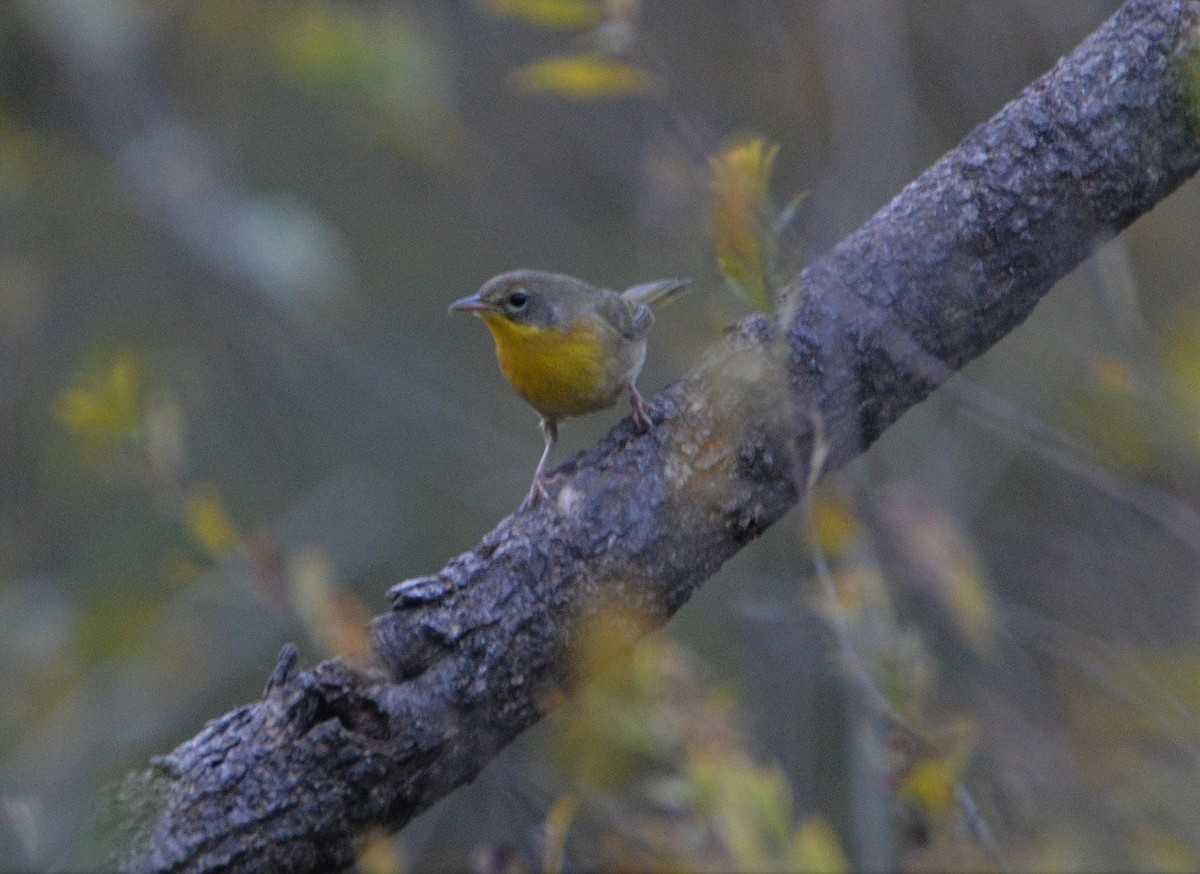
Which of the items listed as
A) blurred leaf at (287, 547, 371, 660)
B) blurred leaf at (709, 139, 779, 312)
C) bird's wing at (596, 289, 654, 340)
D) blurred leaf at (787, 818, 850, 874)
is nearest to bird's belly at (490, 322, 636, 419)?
bird's wing at (596, 289, 654, 340)

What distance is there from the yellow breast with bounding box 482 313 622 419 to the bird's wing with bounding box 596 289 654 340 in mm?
156

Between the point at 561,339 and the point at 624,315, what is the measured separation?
36 centimetres

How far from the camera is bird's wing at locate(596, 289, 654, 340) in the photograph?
4570 millimetres

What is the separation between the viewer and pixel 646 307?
486 centimetres

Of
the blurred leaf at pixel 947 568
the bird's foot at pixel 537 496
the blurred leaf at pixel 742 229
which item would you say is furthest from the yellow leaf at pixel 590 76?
the blurred leaf at pixel 947 568

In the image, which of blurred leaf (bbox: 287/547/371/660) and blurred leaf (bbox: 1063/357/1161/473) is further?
blurred leaf (bbox: 1063/357/1161/473)

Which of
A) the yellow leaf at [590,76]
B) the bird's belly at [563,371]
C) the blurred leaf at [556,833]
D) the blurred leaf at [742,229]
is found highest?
the bird's belly at [563,371]

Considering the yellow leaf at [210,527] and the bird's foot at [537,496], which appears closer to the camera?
the bird's foot at [537,496]

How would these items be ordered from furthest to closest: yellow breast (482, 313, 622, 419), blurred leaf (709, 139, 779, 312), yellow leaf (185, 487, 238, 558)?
yellow breast (482, 313, 622, 419) → yellow leaf (185, 487, 238, 558) → blurred leaf (709, 139, 779, 312)

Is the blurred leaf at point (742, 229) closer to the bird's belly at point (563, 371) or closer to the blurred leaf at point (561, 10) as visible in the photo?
the blurred leaf at point (561, 10)

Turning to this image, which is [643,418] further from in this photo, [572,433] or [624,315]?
[572,433]

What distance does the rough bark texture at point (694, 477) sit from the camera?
2.58 m

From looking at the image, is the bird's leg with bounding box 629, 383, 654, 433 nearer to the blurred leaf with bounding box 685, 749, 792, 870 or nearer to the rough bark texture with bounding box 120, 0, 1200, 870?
the rough bark texture with bounding box 120, 0, 1200, 870

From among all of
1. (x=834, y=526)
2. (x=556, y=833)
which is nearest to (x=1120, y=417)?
(x=834, y=526)
